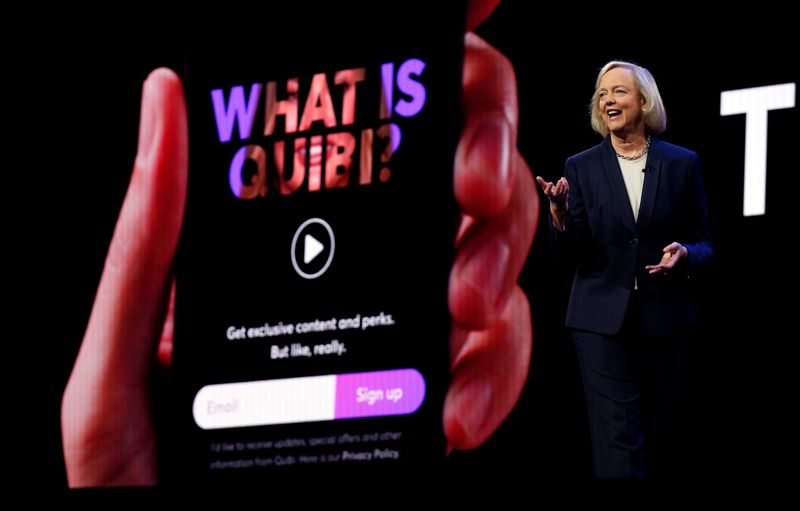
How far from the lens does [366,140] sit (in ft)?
14.1

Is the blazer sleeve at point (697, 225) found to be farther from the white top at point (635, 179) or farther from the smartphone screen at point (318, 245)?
the smartphone screen at point (318, 245)

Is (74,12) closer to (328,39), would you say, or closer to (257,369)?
(328,39)

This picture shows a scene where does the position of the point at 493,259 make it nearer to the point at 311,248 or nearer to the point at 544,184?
the point at 544,184

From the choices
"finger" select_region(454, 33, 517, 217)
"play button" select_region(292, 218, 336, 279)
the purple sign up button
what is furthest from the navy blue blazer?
"play button" select_region(292, 218, 336, 279)

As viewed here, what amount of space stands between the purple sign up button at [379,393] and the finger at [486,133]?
0.54m

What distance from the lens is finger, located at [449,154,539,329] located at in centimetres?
402

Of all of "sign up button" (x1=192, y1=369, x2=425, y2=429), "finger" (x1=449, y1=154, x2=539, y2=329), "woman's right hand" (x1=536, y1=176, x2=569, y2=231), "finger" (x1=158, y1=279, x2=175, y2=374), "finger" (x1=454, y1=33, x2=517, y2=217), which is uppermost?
"finger" (x1=454, y1=33, x2=517, y2=217)

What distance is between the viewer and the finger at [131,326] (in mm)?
4473

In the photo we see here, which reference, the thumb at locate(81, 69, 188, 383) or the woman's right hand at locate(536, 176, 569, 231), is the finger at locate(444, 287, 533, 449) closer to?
the woman's right hand at locate(536, 176, 569, 231)

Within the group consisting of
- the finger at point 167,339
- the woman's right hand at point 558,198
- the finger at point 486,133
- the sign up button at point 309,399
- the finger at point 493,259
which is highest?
the finger at point 486,133

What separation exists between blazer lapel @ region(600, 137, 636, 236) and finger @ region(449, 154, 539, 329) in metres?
0.26

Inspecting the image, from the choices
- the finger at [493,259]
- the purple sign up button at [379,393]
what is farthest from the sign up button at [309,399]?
the finger at [493,259]

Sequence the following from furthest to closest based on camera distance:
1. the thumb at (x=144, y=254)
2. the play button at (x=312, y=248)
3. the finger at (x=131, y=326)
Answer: the thumb at (x=144, y=254)
the finger at (x=131, y=326)
the play button at (x=312, y=248)

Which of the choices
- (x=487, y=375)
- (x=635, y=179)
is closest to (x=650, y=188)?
(x=635, y=179)
